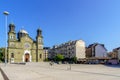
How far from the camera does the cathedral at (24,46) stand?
87.8 meters

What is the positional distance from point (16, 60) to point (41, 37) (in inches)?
590

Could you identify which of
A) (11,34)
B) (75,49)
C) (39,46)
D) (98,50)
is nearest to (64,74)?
(11,34)

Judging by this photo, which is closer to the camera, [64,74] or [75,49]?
[64,74]

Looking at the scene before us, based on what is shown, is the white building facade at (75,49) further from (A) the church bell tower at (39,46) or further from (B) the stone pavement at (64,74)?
(B) the stone pavement at (64,74)

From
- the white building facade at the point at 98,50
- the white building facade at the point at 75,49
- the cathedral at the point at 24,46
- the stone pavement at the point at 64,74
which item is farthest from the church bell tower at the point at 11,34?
the stone pavement at the point at 64,74

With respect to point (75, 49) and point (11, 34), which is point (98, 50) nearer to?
point (75, 49)

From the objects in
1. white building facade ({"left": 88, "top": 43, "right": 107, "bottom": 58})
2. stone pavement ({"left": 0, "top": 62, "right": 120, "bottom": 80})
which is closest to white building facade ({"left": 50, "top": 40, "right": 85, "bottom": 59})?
white building facade ({"left": 88, "top": 43, "right": 107, "bottom": 58})

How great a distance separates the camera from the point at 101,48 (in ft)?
395

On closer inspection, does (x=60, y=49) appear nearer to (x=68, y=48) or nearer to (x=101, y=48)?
(x=68, y=48)

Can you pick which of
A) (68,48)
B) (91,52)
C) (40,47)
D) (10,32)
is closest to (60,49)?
(68,48)

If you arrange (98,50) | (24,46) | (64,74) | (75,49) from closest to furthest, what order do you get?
(64,74) → (24,46) → (75,49) → (98,50)

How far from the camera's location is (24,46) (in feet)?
301

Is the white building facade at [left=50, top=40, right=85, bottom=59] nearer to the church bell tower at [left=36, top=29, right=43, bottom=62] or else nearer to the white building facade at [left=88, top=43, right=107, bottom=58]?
the white building facade at [left=88, top=43, right=107, bottom=58]

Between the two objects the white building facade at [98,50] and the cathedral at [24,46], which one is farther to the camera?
the white building facade at [98,50]
